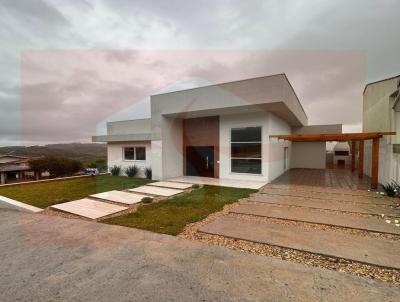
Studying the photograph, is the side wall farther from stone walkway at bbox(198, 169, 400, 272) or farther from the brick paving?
stone walkway at bbox(198, 169, 400, 272)

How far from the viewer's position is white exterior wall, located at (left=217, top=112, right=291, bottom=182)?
34.6 ft

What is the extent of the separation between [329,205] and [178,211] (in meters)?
5.02

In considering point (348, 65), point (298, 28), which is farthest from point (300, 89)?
point (298, 28)

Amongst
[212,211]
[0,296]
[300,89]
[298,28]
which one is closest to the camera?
[0,296]

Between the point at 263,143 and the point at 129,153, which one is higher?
the point at 263,143

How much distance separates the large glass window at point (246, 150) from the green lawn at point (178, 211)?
2.56 metres

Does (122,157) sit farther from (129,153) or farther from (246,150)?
Answer: (246,150)

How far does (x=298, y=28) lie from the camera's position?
8.76m

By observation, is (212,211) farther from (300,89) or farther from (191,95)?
(300,89)

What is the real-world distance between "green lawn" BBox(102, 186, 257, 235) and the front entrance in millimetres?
3841

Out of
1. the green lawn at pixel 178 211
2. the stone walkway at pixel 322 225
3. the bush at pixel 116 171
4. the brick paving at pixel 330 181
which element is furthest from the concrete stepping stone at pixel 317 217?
the bush at pixel 116 171

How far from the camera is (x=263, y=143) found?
1059cm

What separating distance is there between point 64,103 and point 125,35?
5.82m

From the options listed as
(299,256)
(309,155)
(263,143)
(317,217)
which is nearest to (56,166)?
(263,143)
